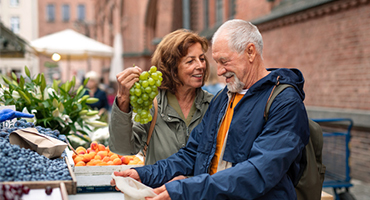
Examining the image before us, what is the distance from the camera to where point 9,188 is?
150 cm

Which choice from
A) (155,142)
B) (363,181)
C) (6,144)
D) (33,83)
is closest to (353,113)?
(363,181)

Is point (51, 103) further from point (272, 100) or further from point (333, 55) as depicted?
point (333, 55)

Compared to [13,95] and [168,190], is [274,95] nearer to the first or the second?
[168,190]

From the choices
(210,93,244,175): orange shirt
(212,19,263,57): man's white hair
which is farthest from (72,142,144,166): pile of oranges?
(212,19,263,57): man's white hair

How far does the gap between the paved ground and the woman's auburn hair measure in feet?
13.8

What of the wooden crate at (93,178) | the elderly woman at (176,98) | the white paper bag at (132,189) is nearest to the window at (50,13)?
the elderly woman at (176,98)

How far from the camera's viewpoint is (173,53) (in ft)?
8.76

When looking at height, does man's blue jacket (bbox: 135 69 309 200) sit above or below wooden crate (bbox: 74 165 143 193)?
above

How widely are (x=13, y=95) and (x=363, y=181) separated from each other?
19.0 ft

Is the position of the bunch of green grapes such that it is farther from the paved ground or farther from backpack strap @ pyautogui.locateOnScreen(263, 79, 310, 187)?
the paved ground

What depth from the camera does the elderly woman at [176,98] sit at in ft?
8.59

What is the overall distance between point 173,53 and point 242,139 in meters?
1.02

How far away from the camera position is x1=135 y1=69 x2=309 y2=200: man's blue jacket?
1758 mm

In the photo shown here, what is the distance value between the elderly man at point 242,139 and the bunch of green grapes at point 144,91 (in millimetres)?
366
